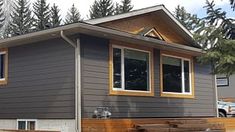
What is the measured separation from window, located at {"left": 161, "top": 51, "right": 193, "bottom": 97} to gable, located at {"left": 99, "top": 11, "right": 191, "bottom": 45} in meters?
0.92

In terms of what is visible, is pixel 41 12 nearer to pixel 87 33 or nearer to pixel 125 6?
pixel 125 6

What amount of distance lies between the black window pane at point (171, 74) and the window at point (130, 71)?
3.53 ft

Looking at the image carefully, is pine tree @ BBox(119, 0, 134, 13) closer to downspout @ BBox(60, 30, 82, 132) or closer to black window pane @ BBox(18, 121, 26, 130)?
black window pane @ BBox(18, 121, 26, 130)

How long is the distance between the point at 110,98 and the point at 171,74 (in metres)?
3.80

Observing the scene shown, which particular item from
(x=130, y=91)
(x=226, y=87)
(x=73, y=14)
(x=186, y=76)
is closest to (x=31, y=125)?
(x=130, y=91)

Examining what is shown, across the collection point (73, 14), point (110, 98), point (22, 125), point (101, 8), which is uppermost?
point (101, 8)

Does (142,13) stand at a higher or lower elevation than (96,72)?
higher

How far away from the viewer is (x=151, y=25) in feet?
56.2

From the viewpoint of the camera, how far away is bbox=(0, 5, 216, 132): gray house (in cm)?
1358

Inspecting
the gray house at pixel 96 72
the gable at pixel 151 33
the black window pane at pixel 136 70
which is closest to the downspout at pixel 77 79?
the gray house at pixel 96 72

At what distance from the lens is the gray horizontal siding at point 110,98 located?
44.6 feet

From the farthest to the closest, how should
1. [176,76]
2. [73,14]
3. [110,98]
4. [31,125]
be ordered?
[73,14] < [176,76] < [31,125] < [110,98]

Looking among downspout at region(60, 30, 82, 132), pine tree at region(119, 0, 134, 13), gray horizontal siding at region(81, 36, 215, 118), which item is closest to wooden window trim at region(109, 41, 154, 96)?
gray horizontal siding at region(81, 36, 215, 118)

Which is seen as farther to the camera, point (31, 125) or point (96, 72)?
point (31, 125)
